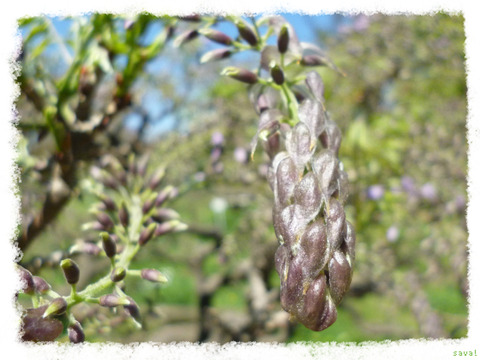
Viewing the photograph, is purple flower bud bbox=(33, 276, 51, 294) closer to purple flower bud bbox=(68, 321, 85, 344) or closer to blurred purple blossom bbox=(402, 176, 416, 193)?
purple flower bud bbox=(68, 321, 85, 344)

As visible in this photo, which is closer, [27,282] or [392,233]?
[27,282]

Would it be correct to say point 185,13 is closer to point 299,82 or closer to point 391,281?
point 299,82

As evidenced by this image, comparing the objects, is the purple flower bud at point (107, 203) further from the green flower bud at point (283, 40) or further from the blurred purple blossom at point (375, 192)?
the blurred purple blossom at point (375, 192)

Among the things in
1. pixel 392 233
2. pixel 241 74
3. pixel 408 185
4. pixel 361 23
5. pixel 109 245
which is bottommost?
pixel 392 233

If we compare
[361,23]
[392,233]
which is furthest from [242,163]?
[361,23]

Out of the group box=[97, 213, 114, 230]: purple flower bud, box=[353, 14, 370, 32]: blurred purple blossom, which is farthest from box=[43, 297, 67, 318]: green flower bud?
box=[353, 14, 370, 32]: blurred purple blossom

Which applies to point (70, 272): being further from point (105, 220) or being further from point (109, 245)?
point (105, 220)
